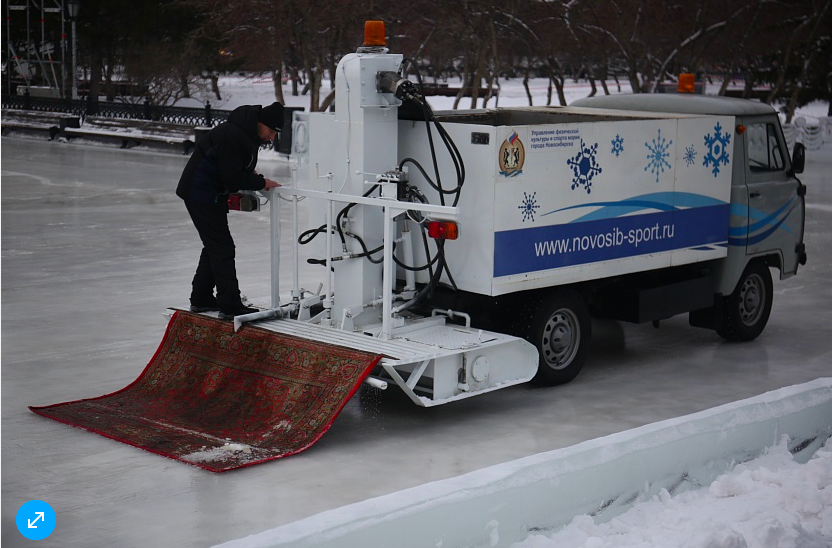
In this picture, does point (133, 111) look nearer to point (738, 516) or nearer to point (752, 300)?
point (752, 300)

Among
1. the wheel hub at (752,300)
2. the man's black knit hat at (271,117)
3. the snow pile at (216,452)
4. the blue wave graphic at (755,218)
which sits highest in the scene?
the man's black knit hat at (271,117)

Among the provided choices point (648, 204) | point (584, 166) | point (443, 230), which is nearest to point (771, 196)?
point (648, 204)

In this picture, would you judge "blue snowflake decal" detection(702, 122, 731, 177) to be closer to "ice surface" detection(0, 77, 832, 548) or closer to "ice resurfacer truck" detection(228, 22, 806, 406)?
"ice resurfacer truck" detection(228, 22, 806, 406)

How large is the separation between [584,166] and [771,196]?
281 centimetres

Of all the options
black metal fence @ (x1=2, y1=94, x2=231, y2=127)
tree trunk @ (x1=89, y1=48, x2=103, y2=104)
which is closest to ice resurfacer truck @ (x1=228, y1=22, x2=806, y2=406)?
black metal fence @ (x1=2, y1=94, x2=231, y2=127)

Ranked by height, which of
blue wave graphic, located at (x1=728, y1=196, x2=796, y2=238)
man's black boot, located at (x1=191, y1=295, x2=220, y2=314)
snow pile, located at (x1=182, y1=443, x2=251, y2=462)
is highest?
blue wave graphic, located at (x1=728, y1=196, x2=796, y2=238)

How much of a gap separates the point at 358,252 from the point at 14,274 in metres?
6.26

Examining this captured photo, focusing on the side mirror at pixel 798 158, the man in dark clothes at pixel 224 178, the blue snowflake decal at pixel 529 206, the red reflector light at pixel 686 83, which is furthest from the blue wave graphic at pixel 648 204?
the man in dark clothes at pixel 224 178

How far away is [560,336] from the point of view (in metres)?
8.54

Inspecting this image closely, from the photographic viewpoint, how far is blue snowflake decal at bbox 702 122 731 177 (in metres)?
9.60

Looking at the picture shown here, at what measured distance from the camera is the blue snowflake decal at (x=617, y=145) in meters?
8.61

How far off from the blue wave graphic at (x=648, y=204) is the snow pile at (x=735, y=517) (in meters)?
2.66

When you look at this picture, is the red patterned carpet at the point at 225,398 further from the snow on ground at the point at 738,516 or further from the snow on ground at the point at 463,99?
the snow on ground at the point at 463,99

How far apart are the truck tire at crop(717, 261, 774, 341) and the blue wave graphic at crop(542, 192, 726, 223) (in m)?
0.90
